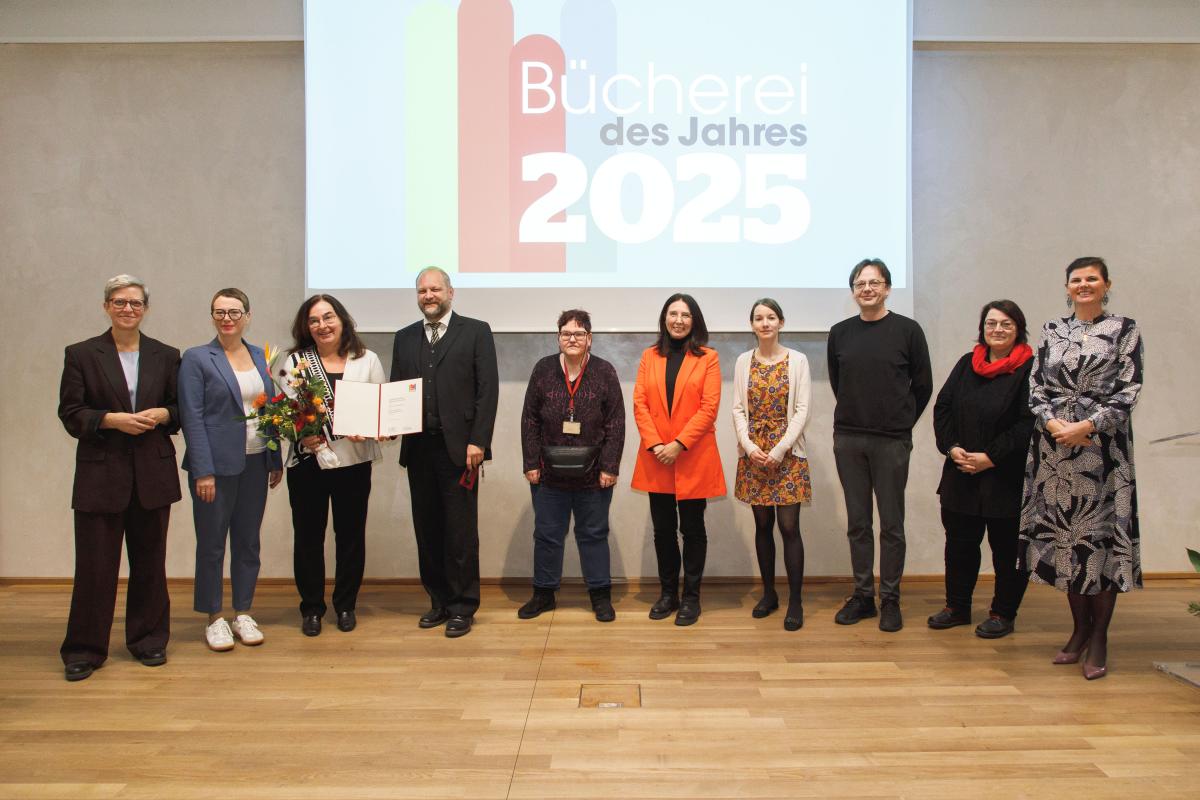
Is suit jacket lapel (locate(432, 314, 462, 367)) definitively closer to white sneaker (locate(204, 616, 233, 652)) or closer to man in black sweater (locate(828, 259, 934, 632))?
white sneaker (locate(204, 616, 233, 652))

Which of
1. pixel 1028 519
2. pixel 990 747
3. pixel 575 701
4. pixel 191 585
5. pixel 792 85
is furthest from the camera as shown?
pixel 191 585

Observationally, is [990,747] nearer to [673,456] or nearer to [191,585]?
[673,456]

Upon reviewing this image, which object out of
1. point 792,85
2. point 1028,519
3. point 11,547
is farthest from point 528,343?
point 11,547

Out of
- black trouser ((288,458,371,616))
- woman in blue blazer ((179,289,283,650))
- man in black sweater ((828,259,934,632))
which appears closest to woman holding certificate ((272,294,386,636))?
black trouser ((288,458,371,616))

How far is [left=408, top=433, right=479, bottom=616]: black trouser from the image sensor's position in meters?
3.65

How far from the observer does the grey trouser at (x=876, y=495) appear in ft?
11.9

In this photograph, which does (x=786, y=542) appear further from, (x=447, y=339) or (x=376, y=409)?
(x=376, y=409)

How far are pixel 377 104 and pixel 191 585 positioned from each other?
3.09m

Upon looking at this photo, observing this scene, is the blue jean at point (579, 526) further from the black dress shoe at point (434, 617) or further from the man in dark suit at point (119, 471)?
the man in dark suit at point (119, 471)

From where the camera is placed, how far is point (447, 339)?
3646 millimetres

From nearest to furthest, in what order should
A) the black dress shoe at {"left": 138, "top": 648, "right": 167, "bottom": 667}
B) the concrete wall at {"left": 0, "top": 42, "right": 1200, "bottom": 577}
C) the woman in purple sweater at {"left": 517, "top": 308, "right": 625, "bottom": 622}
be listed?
the black dress shoe at {"left": 138, "top": 648, "right": 167, "bottom": 667}
the woman in purple sweater at {"left": 517, "top": 308, "right": 625, "bottom": 622}
the concrete wall at {"left": 0, "top": 42, "right": 1200, "bottom": 577}

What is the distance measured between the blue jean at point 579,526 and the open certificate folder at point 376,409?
77 cm

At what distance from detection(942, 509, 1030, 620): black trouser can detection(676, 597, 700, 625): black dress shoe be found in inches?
48.5

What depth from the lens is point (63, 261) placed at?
4.68 meters
